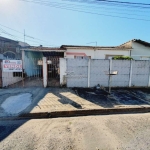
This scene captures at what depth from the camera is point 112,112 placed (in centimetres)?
466

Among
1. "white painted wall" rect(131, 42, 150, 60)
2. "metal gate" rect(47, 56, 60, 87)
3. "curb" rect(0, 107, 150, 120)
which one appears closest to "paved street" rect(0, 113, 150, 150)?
"curb" rect(0, 107, 150, 120)

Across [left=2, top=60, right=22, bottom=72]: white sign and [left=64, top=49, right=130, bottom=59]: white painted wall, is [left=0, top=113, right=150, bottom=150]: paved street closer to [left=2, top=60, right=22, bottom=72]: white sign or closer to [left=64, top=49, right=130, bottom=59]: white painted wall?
[left=2, top=60, right=22, bottom=72]: white sign

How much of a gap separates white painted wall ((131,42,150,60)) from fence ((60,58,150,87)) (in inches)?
240

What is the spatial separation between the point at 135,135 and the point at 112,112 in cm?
164

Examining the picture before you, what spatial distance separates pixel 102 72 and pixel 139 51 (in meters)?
8.87

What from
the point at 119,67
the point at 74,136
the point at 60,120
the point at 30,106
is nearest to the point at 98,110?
the point at 60,120

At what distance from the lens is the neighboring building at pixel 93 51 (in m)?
11.8

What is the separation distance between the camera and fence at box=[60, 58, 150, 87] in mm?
7477

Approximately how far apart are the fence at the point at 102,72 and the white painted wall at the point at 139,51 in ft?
20.0

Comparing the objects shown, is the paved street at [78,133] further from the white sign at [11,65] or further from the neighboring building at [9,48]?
the neighboring building at [9,48]

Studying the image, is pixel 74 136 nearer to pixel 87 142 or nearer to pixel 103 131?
pixel 87 142

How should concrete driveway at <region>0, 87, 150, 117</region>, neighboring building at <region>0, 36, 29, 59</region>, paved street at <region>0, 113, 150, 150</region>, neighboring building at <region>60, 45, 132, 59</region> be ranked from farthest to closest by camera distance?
neighboring building at <region>0, 36, 29, 59</region> → neighboring building at <region>60, 45, 132, 59</region> → concrete driveway at <region>0, 87, 150, 117</region> → paved street at <region>0, 113, 150, 150</region>

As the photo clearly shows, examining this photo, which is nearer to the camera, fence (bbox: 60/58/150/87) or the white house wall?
fence (bbox: 60/58/150/87)

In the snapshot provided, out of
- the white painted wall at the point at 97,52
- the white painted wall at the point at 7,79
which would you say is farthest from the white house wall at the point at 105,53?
the white painted wall at the point at 7,79
